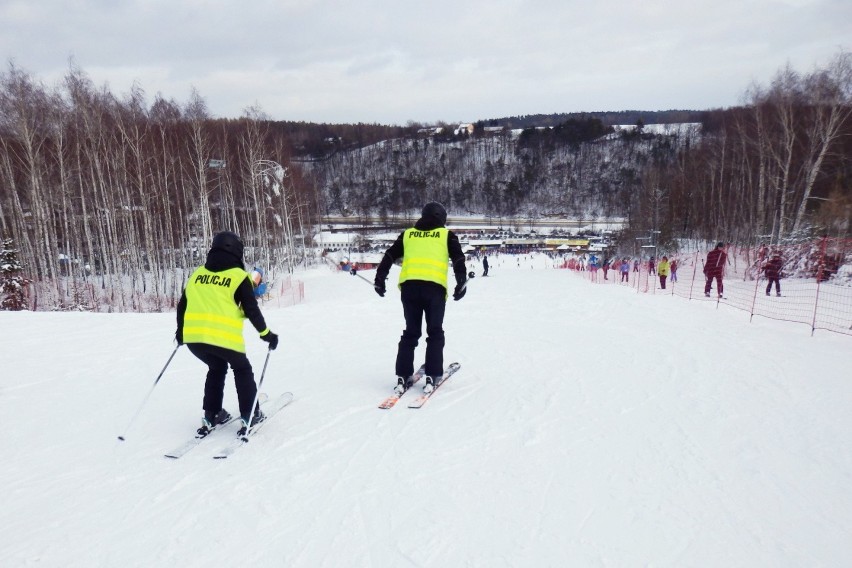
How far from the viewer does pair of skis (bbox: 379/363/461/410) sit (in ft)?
12.8

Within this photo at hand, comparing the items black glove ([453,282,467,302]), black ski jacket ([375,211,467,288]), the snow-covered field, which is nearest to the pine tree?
the snow-covered field

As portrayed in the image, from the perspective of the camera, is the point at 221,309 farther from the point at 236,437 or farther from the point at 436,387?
the point at 436,387

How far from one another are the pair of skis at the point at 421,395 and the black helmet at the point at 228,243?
168 cm

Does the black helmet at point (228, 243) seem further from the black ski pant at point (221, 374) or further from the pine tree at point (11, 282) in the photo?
the pine tree at point (11, 282)

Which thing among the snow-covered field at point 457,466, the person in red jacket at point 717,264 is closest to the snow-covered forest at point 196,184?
the person in red jacket at point 717,264

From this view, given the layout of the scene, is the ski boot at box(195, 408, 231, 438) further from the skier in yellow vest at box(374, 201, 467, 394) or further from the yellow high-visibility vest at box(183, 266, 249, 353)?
the skier in yellow vest at box(374, 201, 467, 394)

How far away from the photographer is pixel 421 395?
4156 mm

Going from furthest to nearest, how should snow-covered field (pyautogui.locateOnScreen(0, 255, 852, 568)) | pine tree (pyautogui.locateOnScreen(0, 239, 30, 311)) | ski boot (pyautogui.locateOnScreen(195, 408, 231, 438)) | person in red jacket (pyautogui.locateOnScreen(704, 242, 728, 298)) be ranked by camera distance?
pine tree (pyautogui.locateOnScreen(0, 239, 30, 311)) < person in red jacket (pyautogui.locateOnScreen(704, 242, 728, 298)) < ski boot (pyautogui.locateOnScreen(195, 408, 231, 438)) < snow-covered field (pyautogui.locateOnScreen(0, 255, 852, 568))

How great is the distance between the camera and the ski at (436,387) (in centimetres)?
392

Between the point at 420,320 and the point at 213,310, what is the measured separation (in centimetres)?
176

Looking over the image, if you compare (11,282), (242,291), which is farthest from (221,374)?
(11,282)

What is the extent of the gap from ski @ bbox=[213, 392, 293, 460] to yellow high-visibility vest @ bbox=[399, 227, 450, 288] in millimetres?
1441

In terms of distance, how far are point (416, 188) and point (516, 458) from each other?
4012 inches

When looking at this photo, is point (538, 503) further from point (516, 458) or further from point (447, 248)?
point (447, 248)
